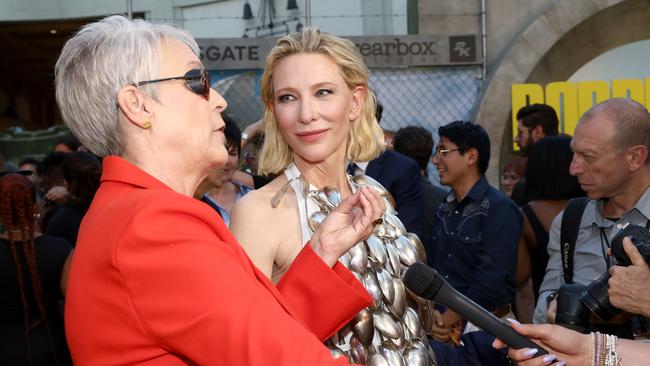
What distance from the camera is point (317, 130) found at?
290cm

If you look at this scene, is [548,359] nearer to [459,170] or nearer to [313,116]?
[313,116]

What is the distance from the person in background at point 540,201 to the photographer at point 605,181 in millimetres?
1051

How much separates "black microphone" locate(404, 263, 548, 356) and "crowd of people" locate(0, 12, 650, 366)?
6cm

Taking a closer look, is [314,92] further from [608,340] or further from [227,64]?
[227,64]

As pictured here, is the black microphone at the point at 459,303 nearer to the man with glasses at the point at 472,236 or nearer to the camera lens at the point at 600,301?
the camera lens at the point at 600,301

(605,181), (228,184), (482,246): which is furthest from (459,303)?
(228,184)

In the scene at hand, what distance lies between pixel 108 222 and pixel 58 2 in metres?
11.4

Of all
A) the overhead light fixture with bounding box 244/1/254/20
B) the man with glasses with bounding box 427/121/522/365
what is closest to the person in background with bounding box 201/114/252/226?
the man with glasses with bounding box 427/121/522/365

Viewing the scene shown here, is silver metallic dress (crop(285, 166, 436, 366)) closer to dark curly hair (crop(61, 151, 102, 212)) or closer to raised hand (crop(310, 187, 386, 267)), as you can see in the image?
raised hand (crop(310, 187, 386, 267))

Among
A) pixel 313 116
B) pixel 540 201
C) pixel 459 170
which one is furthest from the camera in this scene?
pixel 459 170

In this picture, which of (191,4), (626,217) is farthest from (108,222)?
(191,4)

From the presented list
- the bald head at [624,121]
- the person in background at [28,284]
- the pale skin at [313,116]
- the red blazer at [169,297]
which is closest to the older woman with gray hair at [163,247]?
the red blazer at [169,297]

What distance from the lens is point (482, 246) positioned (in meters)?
4.79

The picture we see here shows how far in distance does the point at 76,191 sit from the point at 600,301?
4.04m
